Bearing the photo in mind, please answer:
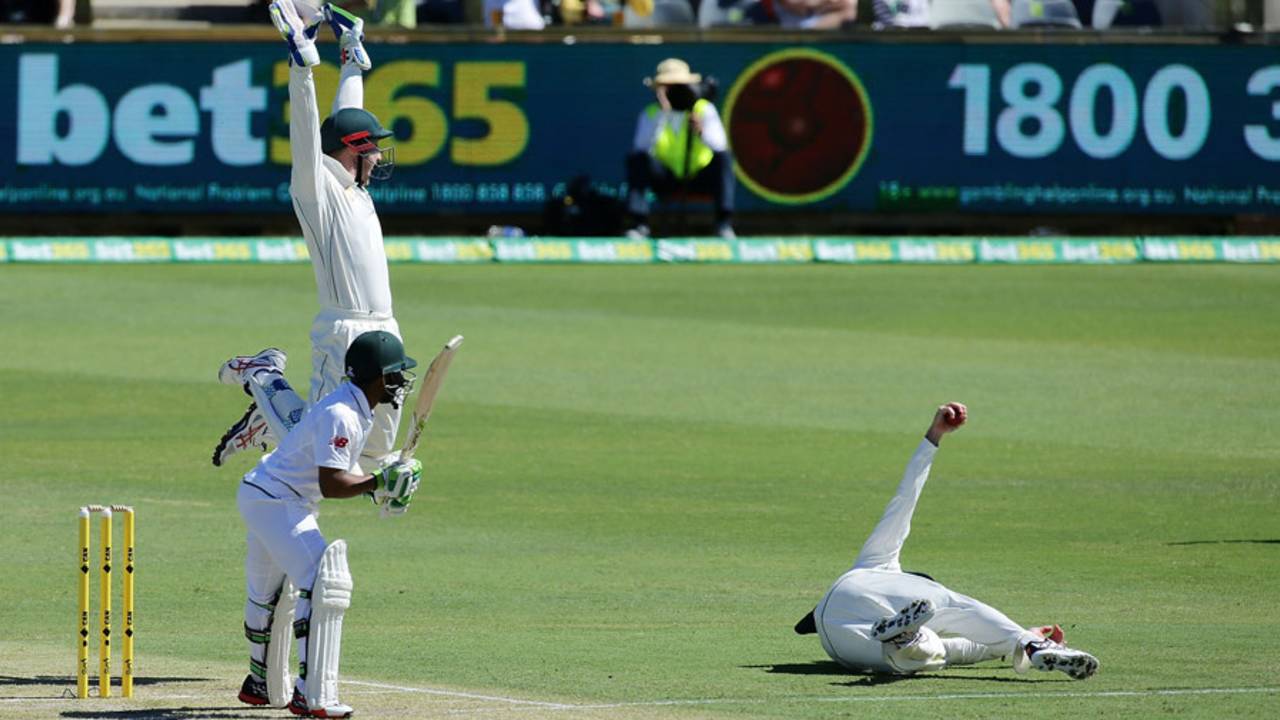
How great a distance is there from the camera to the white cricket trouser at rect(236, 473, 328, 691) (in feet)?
24.5

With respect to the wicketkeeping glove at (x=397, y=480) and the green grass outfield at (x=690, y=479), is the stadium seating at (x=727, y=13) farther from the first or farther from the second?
the wicketkeeping glove at (x=397, y=480)

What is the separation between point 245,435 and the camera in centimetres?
891

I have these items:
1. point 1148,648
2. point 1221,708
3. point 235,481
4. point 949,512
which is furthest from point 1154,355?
point 1221,708

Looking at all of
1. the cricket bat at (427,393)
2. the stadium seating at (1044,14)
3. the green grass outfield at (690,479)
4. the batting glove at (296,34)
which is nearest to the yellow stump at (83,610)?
the green grass outfield at (690,479)

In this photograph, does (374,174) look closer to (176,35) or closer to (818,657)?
Answer: (818,657)

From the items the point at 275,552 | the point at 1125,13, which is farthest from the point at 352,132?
the point at 1125,13

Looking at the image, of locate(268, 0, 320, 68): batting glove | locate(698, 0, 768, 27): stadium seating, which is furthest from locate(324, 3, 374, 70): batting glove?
locate(698, 0, 768, 27): stadium seating

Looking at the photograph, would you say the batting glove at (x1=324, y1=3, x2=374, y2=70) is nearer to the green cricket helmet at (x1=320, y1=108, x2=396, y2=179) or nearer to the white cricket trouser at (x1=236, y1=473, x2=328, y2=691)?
the green cricket helmet at (x1=320, y1=108, x2=396, y2=179)

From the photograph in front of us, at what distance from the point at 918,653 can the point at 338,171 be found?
2.89 meters

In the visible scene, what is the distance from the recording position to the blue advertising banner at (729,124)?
2206 cm

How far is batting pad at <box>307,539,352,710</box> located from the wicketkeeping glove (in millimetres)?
222

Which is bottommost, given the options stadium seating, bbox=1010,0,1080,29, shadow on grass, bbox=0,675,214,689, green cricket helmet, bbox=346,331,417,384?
shadow on grass, bbox=0,675,214,689

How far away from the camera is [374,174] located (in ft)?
31.1

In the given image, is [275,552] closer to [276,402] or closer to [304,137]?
[276,402]
